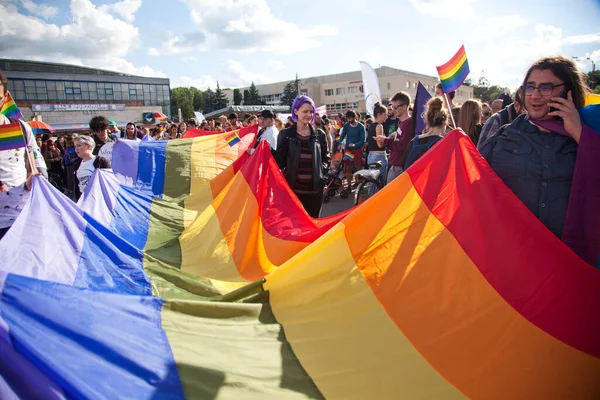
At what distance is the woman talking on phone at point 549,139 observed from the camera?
1955mm

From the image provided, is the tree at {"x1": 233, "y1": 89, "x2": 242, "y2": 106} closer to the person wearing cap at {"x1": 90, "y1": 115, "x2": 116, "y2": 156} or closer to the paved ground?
the paved ground

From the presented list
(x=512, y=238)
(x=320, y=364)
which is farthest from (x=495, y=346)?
(x=320, y=364)

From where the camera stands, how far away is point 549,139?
2.03 metres

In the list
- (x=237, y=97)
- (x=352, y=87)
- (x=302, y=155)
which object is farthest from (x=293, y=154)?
(x=237, y=97)

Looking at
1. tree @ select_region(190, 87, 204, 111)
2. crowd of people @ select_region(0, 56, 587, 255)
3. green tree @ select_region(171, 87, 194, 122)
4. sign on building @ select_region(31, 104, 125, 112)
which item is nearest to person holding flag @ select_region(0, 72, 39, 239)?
crowd of people @ select_region(0, 56, 587, 255)

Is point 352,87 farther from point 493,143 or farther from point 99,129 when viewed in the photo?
point 493,143

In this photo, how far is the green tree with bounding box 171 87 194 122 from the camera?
349ft

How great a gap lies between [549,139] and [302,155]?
108 inches

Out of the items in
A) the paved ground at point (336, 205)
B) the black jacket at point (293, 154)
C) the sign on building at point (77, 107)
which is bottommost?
the paved ground at point (336, 205)

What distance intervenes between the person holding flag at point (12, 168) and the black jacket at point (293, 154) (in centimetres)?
245

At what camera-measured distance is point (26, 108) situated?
5366 cm

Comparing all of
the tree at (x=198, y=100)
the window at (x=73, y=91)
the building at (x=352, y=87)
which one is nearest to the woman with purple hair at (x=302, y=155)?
the window at (x=73, y=91)

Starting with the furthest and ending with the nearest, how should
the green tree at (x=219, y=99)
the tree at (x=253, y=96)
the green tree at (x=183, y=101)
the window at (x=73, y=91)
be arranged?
1. the green tree at (x=183, y=101)
2. the tree at (x=253, y=96)
3. the green tree at (x=219, y=99)
4. the window at (x=73, y=91)

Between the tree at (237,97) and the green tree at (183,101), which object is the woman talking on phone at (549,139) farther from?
the green tree at (183,101)
